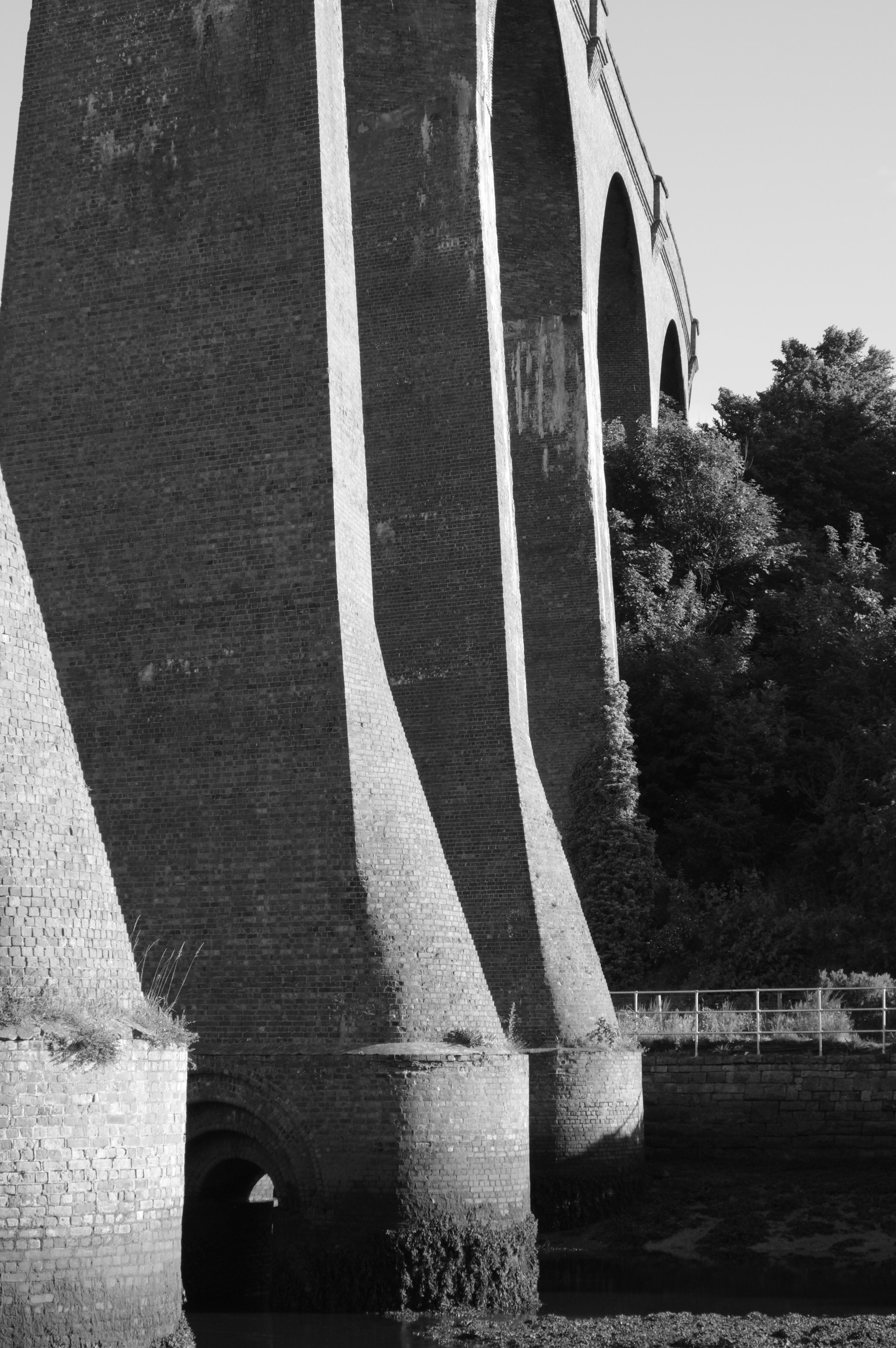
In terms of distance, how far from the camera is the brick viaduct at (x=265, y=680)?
11164 mm

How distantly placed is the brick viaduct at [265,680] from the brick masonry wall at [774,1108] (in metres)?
1.73

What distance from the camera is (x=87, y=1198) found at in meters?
7.36

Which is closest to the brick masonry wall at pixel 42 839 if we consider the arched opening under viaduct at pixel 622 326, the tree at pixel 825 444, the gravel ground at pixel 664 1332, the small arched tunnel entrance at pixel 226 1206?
the small arched tunnel entrance at pixel 226 1206

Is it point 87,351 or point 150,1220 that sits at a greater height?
point 87,351

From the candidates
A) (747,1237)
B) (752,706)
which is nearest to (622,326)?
(752,706)

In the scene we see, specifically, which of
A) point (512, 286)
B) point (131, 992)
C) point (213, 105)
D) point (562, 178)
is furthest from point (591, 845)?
point (131, 992)

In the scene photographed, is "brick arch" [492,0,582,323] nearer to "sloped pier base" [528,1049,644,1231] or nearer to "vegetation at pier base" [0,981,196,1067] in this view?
"sloped pier base" [528,1049,644,1231]

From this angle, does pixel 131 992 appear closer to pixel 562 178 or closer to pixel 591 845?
pixel 591 845

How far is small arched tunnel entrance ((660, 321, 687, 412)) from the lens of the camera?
126 ft

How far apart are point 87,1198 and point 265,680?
16.6 ft

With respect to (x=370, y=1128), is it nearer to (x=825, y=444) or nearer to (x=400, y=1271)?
(x=400, y=1271)

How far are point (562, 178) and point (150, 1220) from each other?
1803 cm

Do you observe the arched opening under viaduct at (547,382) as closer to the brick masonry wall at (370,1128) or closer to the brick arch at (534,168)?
the brick arch at (534,168)

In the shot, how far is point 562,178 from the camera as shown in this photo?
74.9ft
